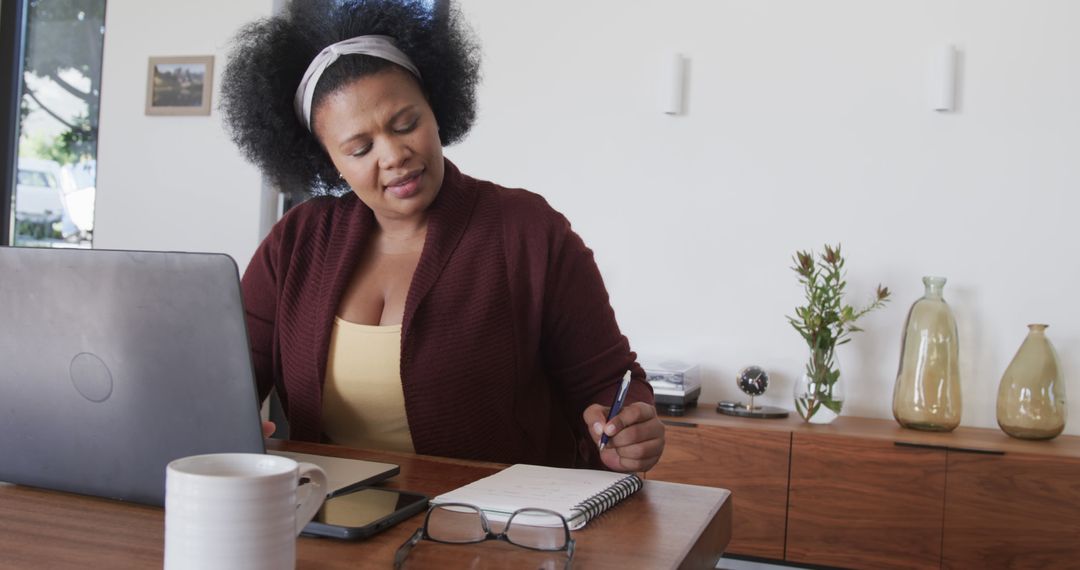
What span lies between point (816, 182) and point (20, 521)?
248 cm

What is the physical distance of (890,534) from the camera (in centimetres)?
242

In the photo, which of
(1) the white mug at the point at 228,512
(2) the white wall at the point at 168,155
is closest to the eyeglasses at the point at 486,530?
(1) the white mug at the point at 228,512

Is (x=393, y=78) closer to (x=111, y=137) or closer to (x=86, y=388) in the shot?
(x=86, y=388)

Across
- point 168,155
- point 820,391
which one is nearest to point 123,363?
point 820,391

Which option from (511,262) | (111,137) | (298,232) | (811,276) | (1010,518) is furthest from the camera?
(111,137)

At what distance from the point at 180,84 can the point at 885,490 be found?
278 centimetres

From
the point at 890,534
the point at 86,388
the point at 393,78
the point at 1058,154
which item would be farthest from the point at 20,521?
the point at 1058,154

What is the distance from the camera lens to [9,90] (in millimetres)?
3838

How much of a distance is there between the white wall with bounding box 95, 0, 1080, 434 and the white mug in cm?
246

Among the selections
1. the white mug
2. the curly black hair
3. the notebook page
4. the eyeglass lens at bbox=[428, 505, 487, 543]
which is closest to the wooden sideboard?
the curly black hair

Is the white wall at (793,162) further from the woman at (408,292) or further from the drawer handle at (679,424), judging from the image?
the woman at (408,292)

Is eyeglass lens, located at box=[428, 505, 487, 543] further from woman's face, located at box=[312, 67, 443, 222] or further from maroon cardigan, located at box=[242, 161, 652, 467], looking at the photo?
woman's face, located at box=[312, 67, 443, 222]

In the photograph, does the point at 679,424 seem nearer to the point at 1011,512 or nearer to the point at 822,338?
the point at 822,338

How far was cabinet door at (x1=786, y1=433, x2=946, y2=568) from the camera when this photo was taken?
2.39 metres
